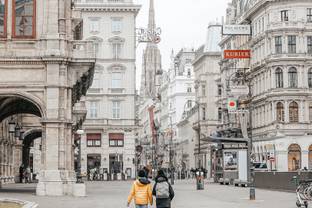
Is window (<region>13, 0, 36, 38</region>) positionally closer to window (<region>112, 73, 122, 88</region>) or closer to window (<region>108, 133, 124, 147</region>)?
window (<region>108, 133, 124, 147</region>)

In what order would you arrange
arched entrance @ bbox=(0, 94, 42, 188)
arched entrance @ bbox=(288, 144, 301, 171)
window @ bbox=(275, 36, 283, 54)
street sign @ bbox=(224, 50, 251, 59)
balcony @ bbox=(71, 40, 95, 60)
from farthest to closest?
1. window @ bbox=(275, 36, 283, 54)
2. arched entrance @ bbox=(288, 144, 301, 171)
3. arched entrance @ bbox=(0, 94, 42, 188)
4. street sign @ bbox=(224, 50, 251, 59)
5. balcony @ bbox=(71, 40, 95, 60)

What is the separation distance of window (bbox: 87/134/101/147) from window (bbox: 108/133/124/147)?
1384mm

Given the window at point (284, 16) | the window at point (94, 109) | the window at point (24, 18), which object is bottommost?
the window at point (94, 109)

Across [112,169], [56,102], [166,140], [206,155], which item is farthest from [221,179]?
[166,140]

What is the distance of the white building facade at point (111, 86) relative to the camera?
274ft

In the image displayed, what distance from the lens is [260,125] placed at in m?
82.2

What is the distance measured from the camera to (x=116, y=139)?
3297 inches

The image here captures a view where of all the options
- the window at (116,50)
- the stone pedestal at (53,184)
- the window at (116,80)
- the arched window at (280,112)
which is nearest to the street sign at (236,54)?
the stone pedestal at (53,184)

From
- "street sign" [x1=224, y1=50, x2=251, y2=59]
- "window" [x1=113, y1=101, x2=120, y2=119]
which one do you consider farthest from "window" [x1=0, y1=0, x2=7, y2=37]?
"window" [x1=113, y1=101, x2=120, y2=119]

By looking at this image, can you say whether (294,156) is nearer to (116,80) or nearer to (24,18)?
(116,80)

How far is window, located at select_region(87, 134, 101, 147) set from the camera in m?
83.8

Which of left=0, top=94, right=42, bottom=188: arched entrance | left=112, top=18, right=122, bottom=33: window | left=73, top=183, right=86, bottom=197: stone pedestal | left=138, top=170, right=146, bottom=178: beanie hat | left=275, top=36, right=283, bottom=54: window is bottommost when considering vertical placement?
left=73, top=183, right=86, bottom=197: stone pedestal

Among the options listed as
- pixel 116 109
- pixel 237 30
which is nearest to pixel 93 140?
pixel 116 109

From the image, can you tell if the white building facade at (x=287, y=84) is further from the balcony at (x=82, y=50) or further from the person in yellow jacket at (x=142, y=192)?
the person in yellow jacket at (x=142, y=192)
